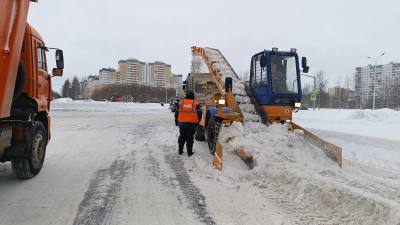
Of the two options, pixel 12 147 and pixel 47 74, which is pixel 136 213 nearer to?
pixel 12 147

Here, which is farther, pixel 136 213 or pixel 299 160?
pixel 299 160

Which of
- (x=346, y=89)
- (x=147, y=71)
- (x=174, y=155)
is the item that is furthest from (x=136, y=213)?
(x=147, y=71)

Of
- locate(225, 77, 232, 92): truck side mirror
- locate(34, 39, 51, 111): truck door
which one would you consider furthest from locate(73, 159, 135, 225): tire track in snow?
locate(225, 77, 232, 92): truck side mirror

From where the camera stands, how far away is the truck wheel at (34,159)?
24.2 ft

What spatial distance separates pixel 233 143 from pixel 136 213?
12.5 feet

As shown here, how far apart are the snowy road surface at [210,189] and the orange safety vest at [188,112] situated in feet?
3.11

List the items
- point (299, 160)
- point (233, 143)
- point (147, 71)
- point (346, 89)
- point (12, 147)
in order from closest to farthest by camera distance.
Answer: point (12, 147)
point (299, 160)
point (233, 143)
point (346, 89)
point (147, 71)

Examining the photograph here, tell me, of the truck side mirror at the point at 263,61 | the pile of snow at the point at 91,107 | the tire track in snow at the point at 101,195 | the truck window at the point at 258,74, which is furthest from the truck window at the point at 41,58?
the pile of snow at the point at 91,107

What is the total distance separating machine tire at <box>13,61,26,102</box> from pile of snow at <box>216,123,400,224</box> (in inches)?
157

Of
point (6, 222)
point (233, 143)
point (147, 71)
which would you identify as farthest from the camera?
point (147, 71)

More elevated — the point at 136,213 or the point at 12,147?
the point at 12,147

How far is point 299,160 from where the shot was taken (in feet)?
27.0

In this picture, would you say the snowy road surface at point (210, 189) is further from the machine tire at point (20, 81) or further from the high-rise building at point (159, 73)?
the high-rise building at point (159, 73)

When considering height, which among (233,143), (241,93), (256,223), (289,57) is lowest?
(256,223)
